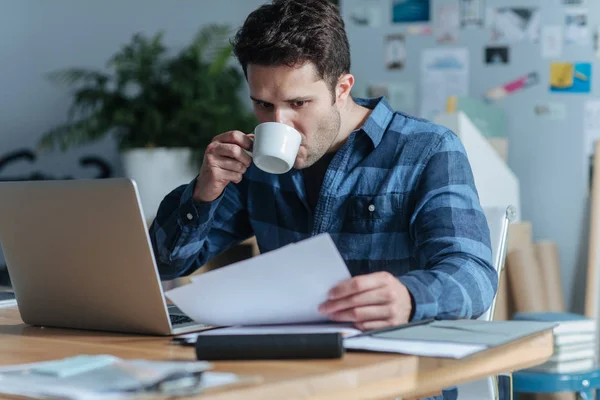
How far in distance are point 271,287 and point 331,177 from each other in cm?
53

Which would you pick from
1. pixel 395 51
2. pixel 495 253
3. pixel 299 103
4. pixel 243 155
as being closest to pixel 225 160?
pixel 243 155

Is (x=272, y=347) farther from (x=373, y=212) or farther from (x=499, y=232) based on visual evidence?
(x=499, y=232)

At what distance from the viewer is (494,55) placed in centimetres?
290

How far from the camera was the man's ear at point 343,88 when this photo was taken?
160 centimetres

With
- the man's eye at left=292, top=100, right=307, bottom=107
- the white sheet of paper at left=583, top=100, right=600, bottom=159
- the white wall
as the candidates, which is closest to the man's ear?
the man's eye at left=292, top=100, right=307, bottom=107

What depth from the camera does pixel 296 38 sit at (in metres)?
1.50

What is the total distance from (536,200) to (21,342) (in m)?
2.01

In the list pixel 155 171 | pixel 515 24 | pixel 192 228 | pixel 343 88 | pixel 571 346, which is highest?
pixel 515 24

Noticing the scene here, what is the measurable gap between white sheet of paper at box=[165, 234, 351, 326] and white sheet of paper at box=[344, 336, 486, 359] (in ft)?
0.26

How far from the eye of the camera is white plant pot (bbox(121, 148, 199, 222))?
312 centimetres

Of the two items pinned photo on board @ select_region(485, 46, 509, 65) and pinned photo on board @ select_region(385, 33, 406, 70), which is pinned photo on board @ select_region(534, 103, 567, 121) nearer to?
pinned photo on board @ select_region(485, 46, 509, 65)

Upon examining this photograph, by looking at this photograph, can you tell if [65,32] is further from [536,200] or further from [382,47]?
[536,200]

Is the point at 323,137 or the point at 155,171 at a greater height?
the point at 323,137

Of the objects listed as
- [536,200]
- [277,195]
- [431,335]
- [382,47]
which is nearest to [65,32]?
[382,47]
